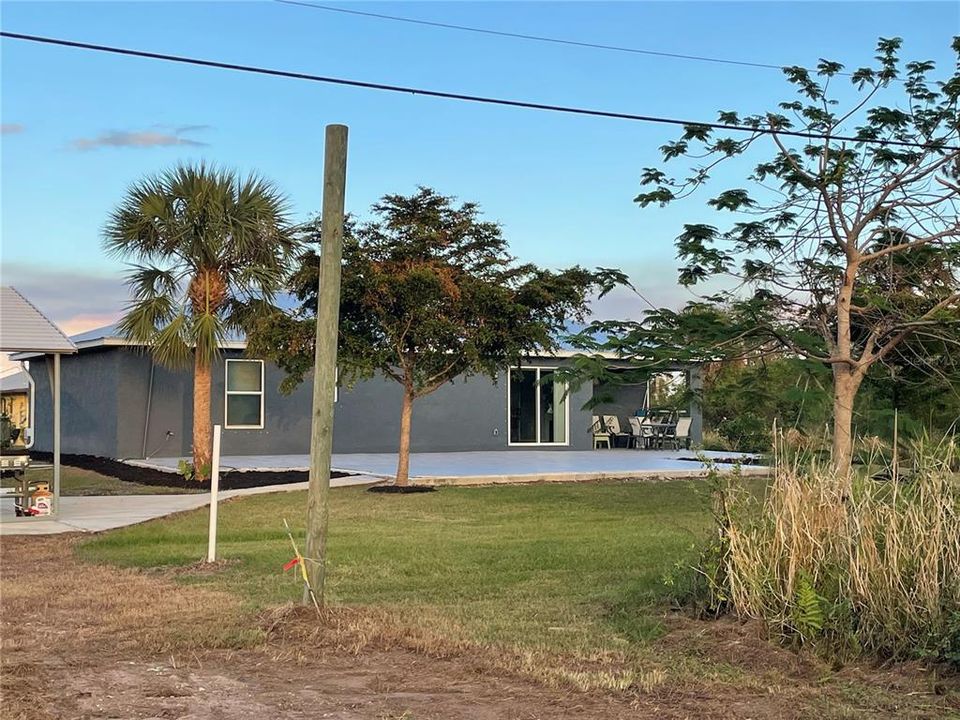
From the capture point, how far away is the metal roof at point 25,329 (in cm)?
1330

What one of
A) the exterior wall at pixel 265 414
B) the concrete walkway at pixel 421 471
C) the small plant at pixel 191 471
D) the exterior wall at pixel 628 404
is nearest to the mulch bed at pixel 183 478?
the small plant at pixel 191 471

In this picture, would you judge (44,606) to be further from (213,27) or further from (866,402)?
(866,402)

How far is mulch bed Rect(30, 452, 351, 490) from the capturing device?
1886 centimetres

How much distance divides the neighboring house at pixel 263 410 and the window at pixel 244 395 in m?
0.02

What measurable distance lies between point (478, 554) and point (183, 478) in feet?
33.8

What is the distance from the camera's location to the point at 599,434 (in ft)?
99.6

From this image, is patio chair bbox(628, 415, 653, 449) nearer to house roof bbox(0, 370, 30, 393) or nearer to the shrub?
house roof bbox(0, 370, 30, 393)

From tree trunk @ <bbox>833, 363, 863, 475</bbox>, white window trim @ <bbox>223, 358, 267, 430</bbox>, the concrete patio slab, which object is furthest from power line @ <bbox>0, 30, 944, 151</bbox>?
white window trim @ <bbox>223, 358, 267, 430</bbox>

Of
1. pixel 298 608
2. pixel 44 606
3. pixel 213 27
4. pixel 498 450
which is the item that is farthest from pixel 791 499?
pixel 498 450

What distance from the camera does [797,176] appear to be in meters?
11.2

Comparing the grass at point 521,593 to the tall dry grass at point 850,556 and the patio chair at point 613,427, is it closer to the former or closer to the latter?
the tall dry grass at point 850,556

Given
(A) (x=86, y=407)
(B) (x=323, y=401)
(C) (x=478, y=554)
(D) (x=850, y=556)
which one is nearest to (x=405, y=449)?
(C) (x=478, y=554)

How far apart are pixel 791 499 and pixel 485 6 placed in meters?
7.51

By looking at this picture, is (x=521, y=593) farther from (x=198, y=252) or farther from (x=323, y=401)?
(x=198, y=252)
